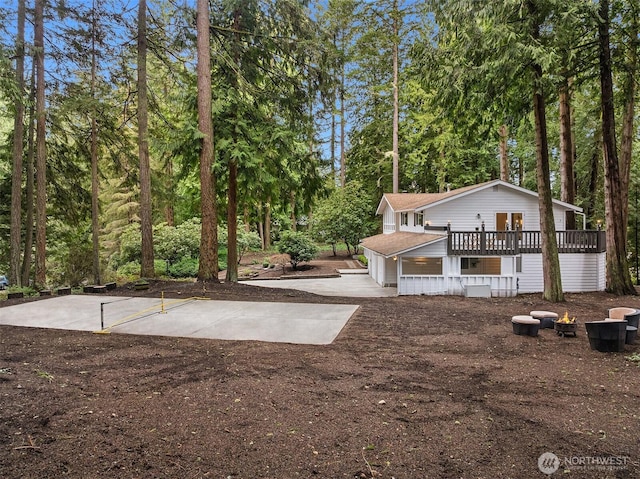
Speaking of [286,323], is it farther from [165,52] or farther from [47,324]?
[165,52]

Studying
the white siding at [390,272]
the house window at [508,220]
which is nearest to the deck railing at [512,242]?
the house window at [508,220]

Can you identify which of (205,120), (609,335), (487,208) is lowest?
(609,335)

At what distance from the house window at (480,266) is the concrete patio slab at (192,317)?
919cm

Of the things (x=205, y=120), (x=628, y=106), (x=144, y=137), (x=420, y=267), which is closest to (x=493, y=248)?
(x=420, y=267)

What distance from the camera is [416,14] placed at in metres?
24.1

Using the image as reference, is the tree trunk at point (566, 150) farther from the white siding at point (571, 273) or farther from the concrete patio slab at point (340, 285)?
the concrete patio slab at point (340, 285)

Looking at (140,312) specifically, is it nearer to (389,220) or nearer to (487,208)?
(487,208)

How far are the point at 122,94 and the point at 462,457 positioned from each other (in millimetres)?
16843

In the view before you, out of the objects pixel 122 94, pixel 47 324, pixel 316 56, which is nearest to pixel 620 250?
pixel 316 56

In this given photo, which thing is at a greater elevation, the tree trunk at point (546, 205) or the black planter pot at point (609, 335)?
the tree trunk at point (546, 205)

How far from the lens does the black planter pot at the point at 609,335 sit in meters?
5.82

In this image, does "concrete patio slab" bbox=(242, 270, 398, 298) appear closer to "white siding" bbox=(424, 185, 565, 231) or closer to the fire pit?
"white siding" bbox=(424, 185, 565, 231)

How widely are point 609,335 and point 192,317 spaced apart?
23.7 feet

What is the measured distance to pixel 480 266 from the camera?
57.2 ft
